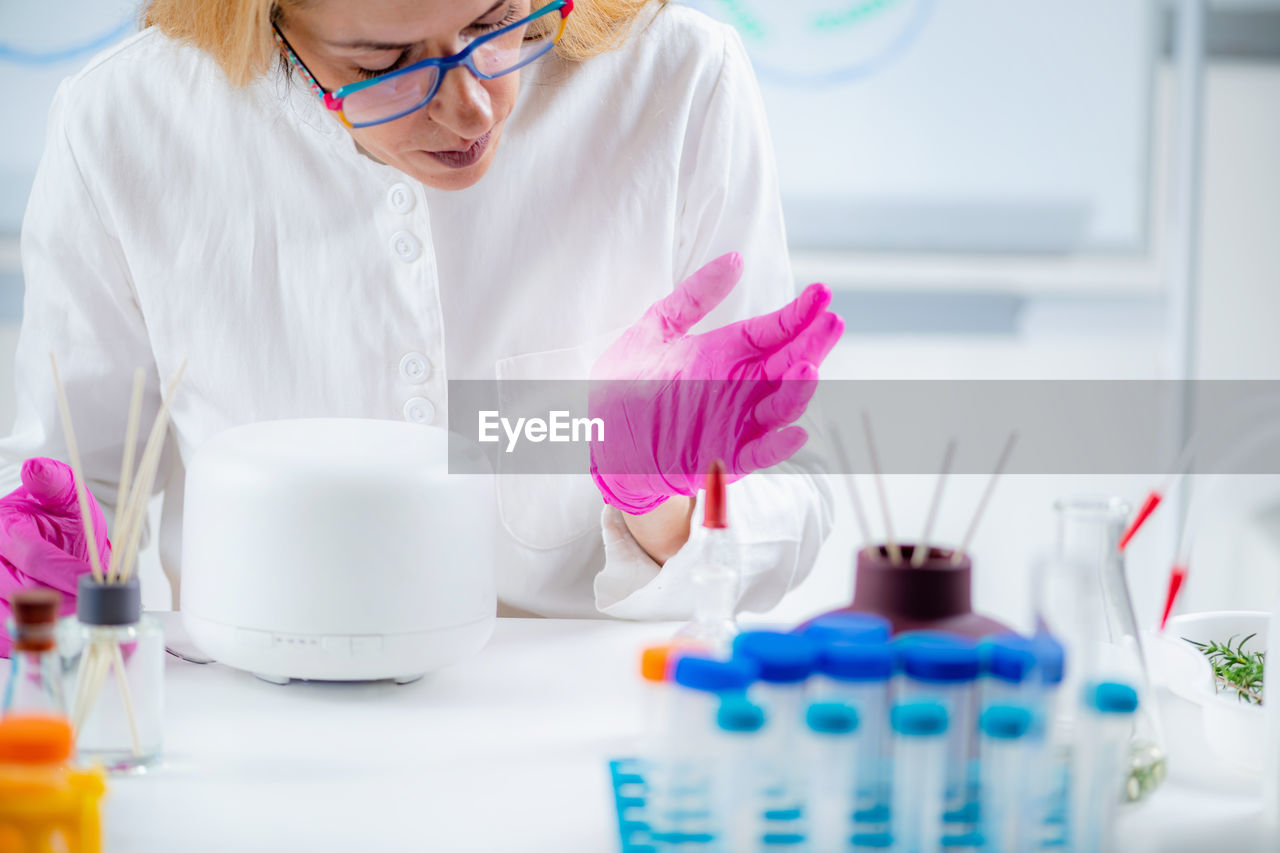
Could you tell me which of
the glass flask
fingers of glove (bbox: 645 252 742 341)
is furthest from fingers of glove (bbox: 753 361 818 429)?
the glass flask

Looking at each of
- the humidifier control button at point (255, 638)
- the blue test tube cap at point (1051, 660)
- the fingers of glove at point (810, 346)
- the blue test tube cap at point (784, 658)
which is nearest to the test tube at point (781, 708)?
the blue test tube cap at point (784, 658)

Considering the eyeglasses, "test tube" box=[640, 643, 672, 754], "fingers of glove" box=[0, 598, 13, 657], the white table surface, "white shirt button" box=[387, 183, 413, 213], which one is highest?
the eyeglasses

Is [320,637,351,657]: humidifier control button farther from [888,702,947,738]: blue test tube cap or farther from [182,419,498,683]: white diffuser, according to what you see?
[888,702,947,738]: blue test tube cap

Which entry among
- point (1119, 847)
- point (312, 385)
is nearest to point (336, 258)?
point (312, 385)

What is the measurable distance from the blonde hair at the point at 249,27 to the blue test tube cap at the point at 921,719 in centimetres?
79

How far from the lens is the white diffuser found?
2.77 ft

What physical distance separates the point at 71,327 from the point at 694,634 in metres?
0.85

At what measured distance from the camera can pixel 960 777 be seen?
63cm

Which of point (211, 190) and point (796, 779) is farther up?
point (211, 190)

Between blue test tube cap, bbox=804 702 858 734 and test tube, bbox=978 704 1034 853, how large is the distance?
0.24 ft

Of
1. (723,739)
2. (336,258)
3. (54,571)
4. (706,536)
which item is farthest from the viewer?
(336,258)

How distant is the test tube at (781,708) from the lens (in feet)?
1.98

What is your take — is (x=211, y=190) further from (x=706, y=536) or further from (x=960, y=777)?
(x=960, y=777)

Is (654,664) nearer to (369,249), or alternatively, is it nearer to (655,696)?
(655,696)
